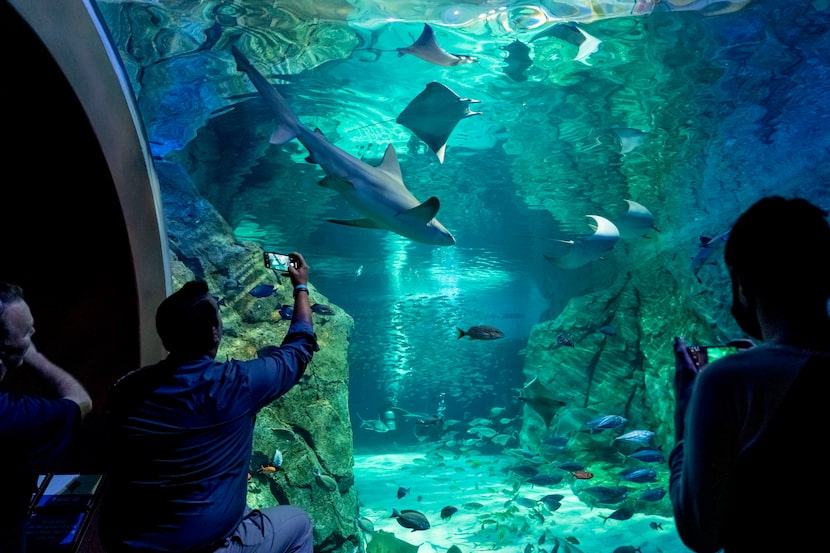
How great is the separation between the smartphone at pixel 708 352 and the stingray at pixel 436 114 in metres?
6.64

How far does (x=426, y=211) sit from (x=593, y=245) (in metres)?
6.92

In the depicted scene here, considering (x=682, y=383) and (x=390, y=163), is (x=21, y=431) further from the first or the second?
(x=390, y=163)

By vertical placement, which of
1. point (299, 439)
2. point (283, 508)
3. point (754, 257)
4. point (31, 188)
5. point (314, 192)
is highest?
point (754, 257)

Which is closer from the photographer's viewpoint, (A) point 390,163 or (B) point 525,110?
(A) point 390,163

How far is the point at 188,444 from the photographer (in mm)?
2041

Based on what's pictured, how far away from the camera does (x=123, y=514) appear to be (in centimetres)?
200

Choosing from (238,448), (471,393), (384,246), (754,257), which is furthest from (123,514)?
(471,393)

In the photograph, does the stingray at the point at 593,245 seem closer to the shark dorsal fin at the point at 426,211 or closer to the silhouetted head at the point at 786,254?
the shark dorsal fin at the point at 426,211

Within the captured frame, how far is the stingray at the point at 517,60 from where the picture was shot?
8.41 m

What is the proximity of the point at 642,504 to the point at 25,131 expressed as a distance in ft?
40.1

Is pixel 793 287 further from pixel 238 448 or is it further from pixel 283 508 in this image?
pixel 283 508

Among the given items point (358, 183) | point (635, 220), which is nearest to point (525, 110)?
point (635, 220)

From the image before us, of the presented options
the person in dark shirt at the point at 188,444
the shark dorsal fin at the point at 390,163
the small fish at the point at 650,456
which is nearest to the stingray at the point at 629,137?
the shark dorsal fin at the point at 390,163

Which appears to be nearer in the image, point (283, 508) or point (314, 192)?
point (283, 508)
